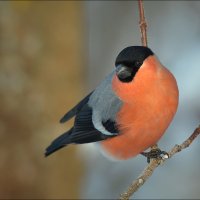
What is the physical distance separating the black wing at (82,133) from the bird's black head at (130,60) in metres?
0.31

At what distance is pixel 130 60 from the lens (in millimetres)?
1895

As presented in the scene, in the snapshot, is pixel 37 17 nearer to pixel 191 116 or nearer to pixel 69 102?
pixel 69 102

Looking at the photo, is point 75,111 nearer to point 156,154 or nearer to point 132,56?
point 156,154

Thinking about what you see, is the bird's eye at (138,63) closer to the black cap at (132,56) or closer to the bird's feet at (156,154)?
the black cap at (132,56)

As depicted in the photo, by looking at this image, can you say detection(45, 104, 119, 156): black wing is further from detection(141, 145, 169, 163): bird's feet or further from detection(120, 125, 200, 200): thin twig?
detection(120, 125, 200, 200): thin twig

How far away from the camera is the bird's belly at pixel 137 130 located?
198 centimetres

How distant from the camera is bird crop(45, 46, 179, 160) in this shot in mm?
1945

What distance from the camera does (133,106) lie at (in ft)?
6.72

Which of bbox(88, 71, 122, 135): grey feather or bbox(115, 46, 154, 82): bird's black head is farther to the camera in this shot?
bbox(88, 71, 122, 135): grey feather

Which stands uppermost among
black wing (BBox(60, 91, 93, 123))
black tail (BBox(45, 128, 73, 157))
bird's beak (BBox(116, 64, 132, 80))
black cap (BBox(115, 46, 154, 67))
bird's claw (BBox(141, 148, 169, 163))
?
black cap (BBox(115, 46, 154, 67))

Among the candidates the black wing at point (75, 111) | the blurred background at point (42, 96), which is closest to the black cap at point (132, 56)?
the black wing at point (75, 111)

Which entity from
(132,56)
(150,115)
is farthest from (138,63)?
(150,115)

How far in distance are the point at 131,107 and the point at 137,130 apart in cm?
8

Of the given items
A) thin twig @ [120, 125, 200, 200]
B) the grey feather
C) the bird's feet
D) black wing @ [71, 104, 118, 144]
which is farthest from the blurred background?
thin twig @ [120, 125, 200, 200]
